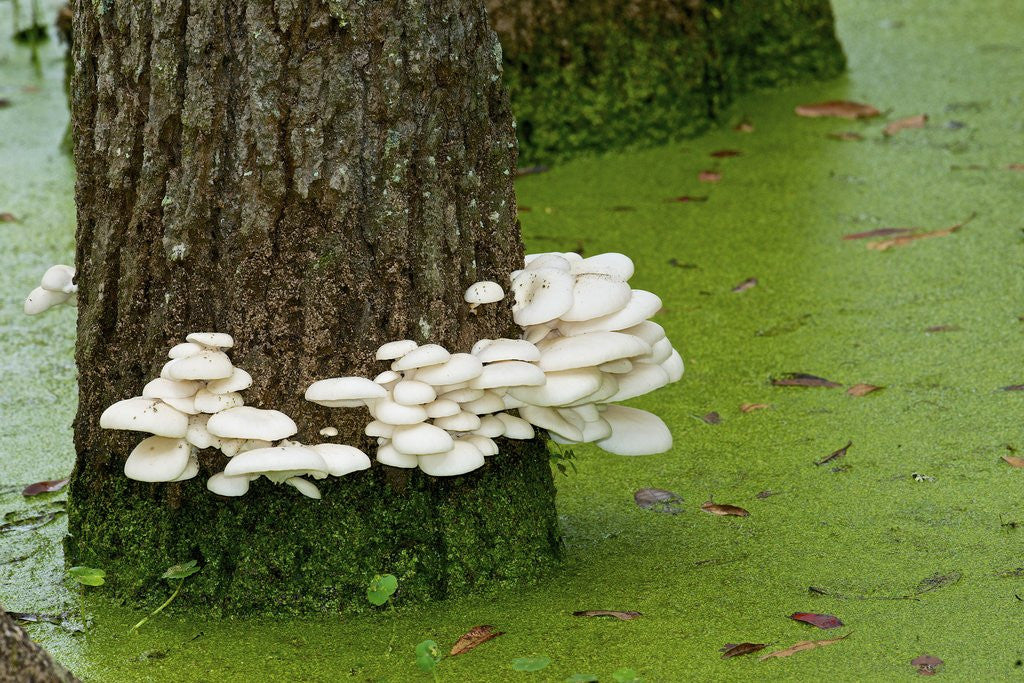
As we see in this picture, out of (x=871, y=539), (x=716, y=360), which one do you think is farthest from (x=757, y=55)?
(x=871, y=539)

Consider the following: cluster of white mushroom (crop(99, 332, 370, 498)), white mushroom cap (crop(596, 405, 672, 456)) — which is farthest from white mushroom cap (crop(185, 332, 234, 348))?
white mushroom cap (crop(596, 405, 672, 456))

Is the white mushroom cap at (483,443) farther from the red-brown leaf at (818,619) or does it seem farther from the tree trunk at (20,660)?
the tree trunk at (20,660)

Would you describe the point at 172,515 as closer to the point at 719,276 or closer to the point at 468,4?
the point at 468,4

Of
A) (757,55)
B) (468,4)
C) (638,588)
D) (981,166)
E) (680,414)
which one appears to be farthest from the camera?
(757,55)

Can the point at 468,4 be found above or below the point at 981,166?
above

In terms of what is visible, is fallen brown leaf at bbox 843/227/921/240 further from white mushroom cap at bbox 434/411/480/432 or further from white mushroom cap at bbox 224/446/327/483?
white mushroom cap at bbox 224/446/327/483
